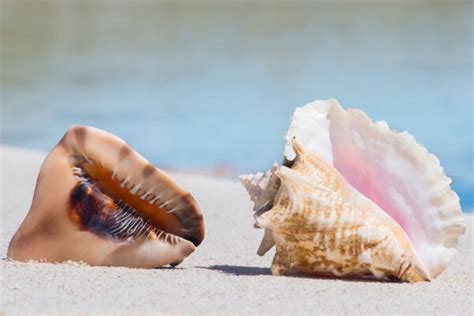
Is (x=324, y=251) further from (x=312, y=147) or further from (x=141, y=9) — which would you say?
(x=141, y=9)

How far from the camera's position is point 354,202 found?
3.11 meters

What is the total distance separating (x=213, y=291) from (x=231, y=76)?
9166 millimetres

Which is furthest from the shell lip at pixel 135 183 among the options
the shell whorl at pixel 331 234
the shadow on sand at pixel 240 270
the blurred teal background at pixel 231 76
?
the blurred teal background at pixel 231 76

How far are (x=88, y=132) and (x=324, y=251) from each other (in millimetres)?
896

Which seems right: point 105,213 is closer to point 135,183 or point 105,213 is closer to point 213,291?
point 135,183

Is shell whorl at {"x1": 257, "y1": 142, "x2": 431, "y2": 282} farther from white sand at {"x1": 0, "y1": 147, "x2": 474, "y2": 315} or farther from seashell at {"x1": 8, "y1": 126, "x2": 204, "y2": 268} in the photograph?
seashell at {"x1": 8, "y1": 126, "x2": 204, "y2": 268}

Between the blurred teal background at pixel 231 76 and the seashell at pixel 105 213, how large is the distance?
362 cm

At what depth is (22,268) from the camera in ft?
9.95

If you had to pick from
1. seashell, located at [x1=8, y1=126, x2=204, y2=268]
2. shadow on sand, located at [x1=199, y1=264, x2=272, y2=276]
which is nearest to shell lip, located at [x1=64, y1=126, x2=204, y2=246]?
seashell, located at [x1=8, y1=126, x2=204, y2=268]

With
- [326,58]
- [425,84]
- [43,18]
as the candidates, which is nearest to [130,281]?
[425,84]

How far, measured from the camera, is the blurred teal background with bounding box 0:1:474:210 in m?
8.39

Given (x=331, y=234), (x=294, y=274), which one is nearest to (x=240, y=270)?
(x=294, y=274)

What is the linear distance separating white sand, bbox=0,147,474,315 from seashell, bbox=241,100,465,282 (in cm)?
8

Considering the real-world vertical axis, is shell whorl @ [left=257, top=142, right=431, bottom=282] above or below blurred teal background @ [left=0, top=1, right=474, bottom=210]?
below
